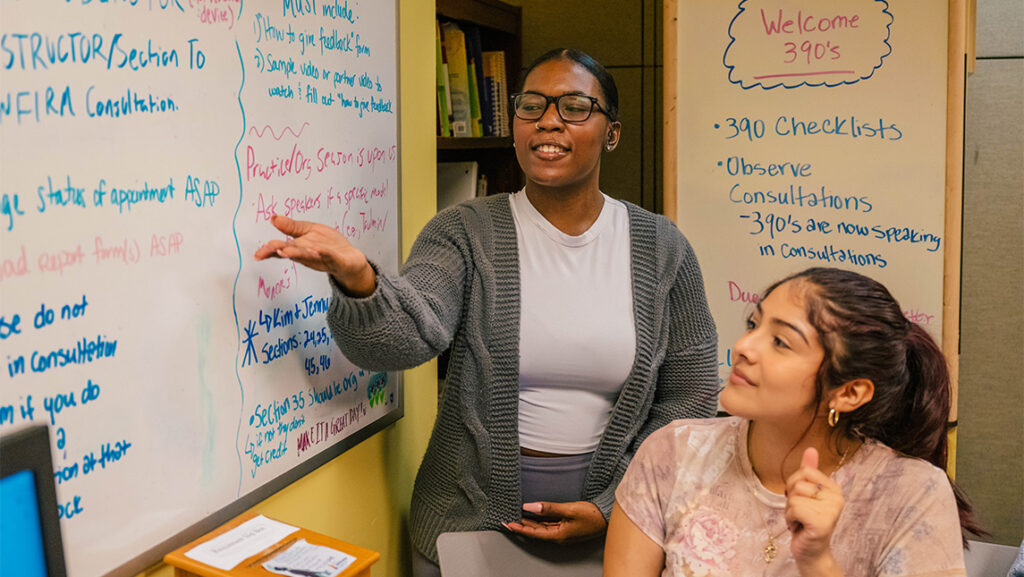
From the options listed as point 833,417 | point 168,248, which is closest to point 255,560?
point 168,248

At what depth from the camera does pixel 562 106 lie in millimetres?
1756

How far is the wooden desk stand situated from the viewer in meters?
1.23

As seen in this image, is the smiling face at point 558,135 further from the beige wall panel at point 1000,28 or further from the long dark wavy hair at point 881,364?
the beige wall panel at point 1000,28

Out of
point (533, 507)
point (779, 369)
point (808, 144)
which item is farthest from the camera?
point (808, 144)

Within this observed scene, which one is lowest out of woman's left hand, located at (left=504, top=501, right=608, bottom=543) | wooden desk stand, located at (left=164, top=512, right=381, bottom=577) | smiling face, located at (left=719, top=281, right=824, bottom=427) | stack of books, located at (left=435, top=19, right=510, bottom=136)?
woman's left hand, located at (left=504, top=501, right=608, bottom=543)

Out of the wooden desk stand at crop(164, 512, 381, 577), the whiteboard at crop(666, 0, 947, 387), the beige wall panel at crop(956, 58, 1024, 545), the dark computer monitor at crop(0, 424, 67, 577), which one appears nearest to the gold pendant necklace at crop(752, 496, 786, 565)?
the wooden desk stand at crop(164, 512, 381, 577)

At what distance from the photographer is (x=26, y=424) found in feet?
3.41

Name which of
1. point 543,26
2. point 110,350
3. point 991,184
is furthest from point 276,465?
point 991,184

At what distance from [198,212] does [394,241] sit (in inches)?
27.3

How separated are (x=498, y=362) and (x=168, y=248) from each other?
0.70 metres

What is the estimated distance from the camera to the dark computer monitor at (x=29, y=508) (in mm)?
990

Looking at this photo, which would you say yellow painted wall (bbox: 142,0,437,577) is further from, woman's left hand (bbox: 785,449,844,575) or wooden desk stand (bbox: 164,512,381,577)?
woman's left hand (bbox: 785,449,844,575)

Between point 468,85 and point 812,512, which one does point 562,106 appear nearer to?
point 812,512

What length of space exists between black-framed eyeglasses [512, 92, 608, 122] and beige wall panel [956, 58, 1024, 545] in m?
1.95
